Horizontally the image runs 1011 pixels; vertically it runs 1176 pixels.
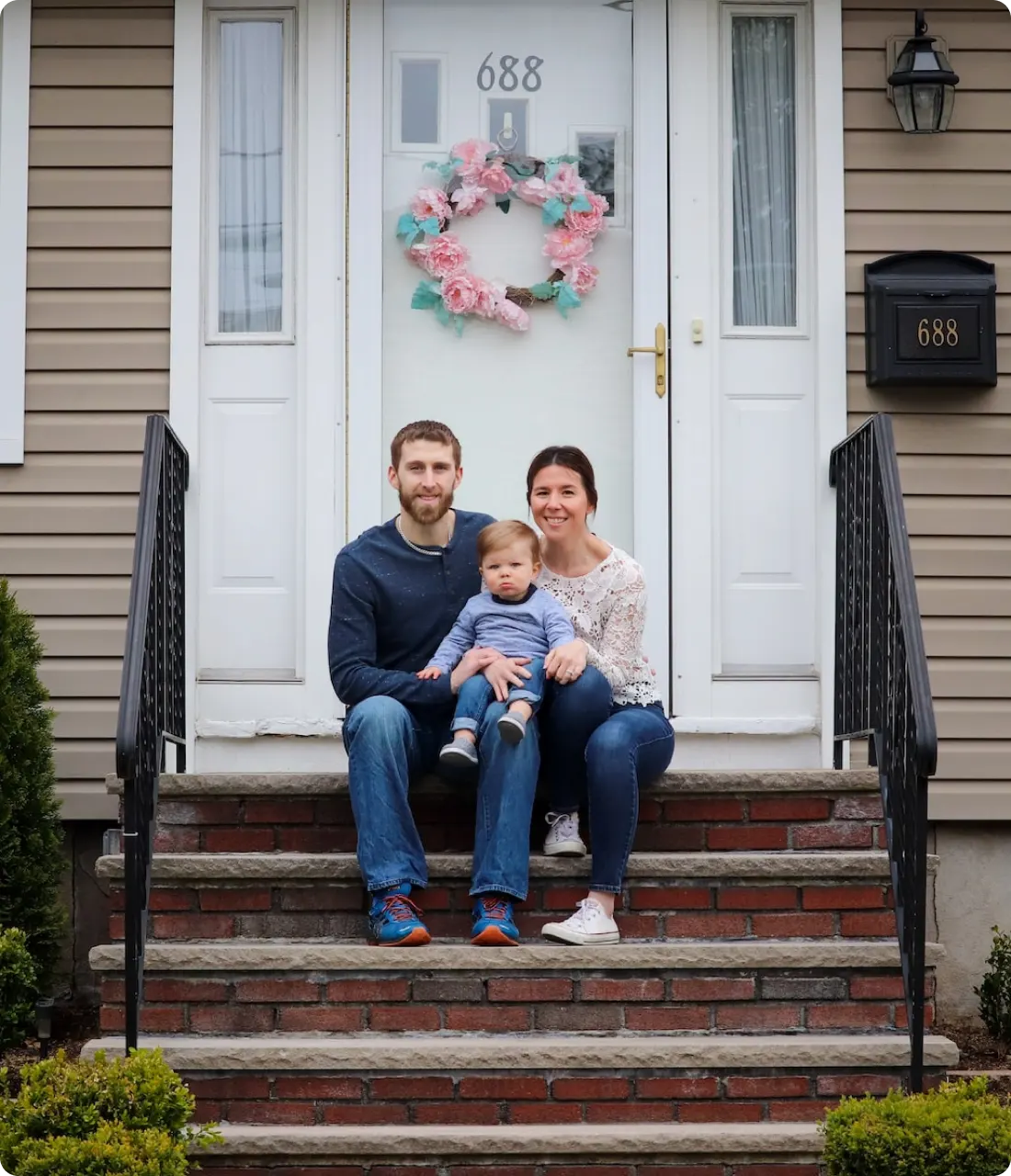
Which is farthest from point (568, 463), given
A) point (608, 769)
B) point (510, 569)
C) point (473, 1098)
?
point (473, 1098)

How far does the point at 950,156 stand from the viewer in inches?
199

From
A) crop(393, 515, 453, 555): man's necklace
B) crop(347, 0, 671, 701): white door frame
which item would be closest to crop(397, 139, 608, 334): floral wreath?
crop(347, 0, 671, 701): white door frame

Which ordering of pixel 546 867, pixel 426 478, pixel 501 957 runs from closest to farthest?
pixel 501 957, pixel 546 867, pixel 426 478

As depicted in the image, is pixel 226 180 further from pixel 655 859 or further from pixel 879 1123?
pixel 879 1123

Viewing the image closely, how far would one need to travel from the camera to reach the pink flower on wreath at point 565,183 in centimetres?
508

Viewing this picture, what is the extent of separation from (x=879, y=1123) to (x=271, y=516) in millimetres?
2697

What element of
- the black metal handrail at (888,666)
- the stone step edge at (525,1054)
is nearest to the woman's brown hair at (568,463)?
the black metal handrail at (888,666)

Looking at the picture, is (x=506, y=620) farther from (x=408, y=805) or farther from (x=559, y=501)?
(x=408, y=805)

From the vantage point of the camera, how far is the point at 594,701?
3.92m

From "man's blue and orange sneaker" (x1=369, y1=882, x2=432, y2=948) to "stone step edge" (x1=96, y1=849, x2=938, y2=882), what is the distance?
6.3 inches

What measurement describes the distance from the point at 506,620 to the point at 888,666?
3.21 ft

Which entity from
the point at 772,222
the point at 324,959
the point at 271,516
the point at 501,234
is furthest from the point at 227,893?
the point at 772,222

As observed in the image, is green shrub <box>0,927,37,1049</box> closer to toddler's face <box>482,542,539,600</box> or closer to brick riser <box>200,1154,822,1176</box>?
brick riser <box>200,1154,822,1176</box>

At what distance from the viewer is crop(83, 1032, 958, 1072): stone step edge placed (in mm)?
3594
